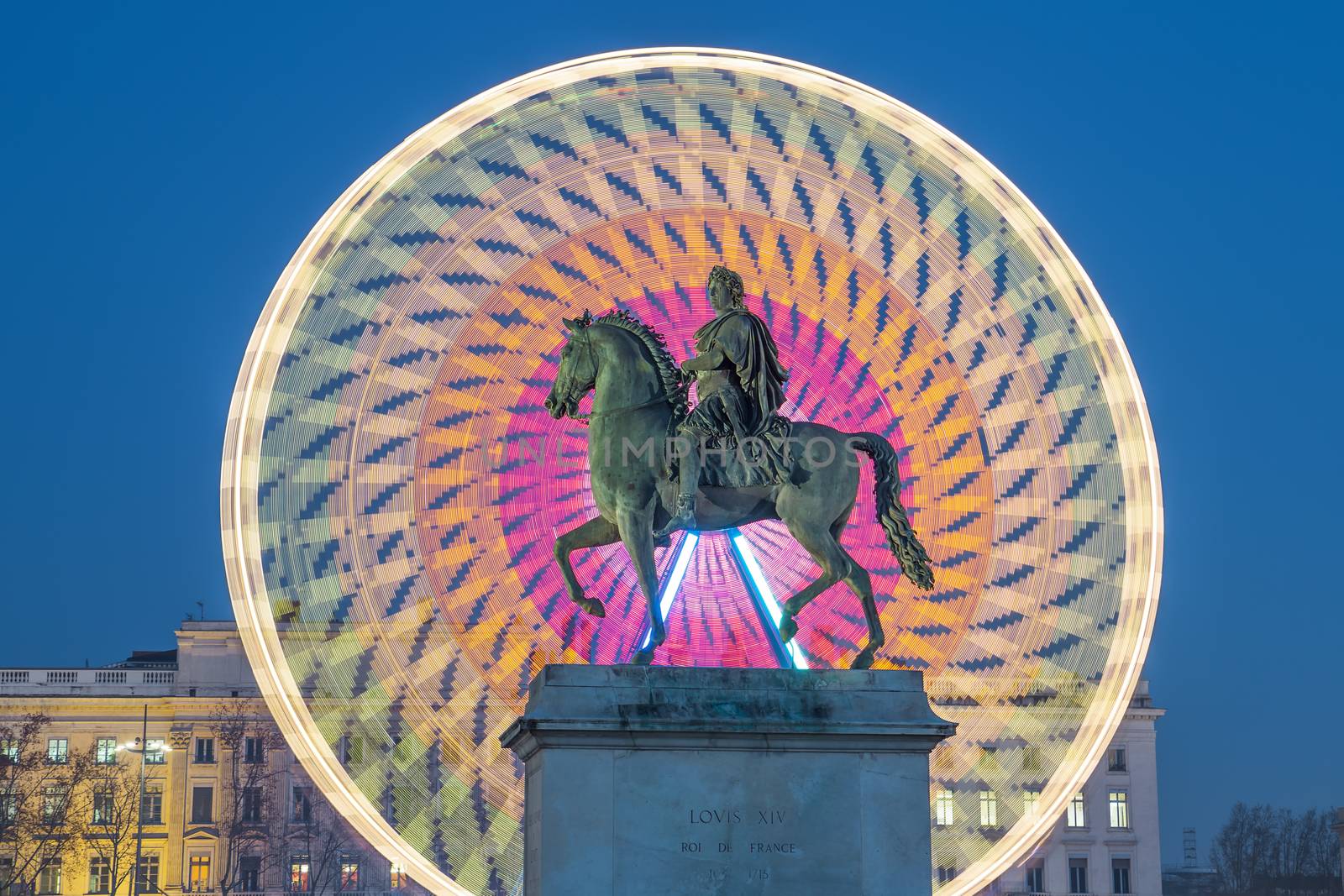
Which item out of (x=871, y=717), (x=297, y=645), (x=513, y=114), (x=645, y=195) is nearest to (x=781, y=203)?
(x=645, y=195)

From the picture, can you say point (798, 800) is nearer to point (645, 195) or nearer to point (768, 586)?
point (768, 586)

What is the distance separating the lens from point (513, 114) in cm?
2570

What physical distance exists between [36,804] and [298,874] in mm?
11054

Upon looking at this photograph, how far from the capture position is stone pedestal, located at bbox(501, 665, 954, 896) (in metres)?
16.7

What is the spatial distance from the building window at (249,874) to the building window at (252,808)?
1508mm

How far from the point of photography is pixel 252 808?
77750 mm

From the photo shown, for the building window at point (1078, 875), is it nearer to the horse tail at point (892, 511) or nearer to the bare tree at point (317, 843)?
the bare tree at point (317, 843)

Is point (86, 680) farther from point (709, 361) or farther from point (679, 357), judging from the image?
point (709, 361)

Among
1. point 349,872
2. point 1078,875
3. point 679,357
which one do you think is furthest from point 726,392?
point 1078,875

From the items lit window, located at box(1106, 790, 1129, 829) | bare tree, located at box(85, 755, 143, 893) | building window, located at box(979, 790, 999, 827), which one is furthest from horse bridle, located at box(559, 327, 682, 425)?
lit window, located at box(1106, 790, 1129, 829)

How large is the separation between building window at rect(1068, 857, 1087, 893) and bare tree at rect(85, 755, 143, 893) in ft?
121

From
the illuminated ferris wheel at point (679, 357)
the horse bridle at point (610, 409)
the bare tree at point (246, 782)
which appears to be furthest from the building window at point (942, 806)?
the bare tree at point (246, 782)

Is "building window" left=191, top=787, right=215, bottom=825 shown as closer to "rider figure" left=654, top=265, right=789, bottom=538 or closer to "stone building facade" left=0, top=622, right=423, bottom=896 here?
"stone building facade" left=0, top=622, right=423, bottom=896

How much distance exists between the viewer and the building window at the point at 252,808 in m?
72.8
